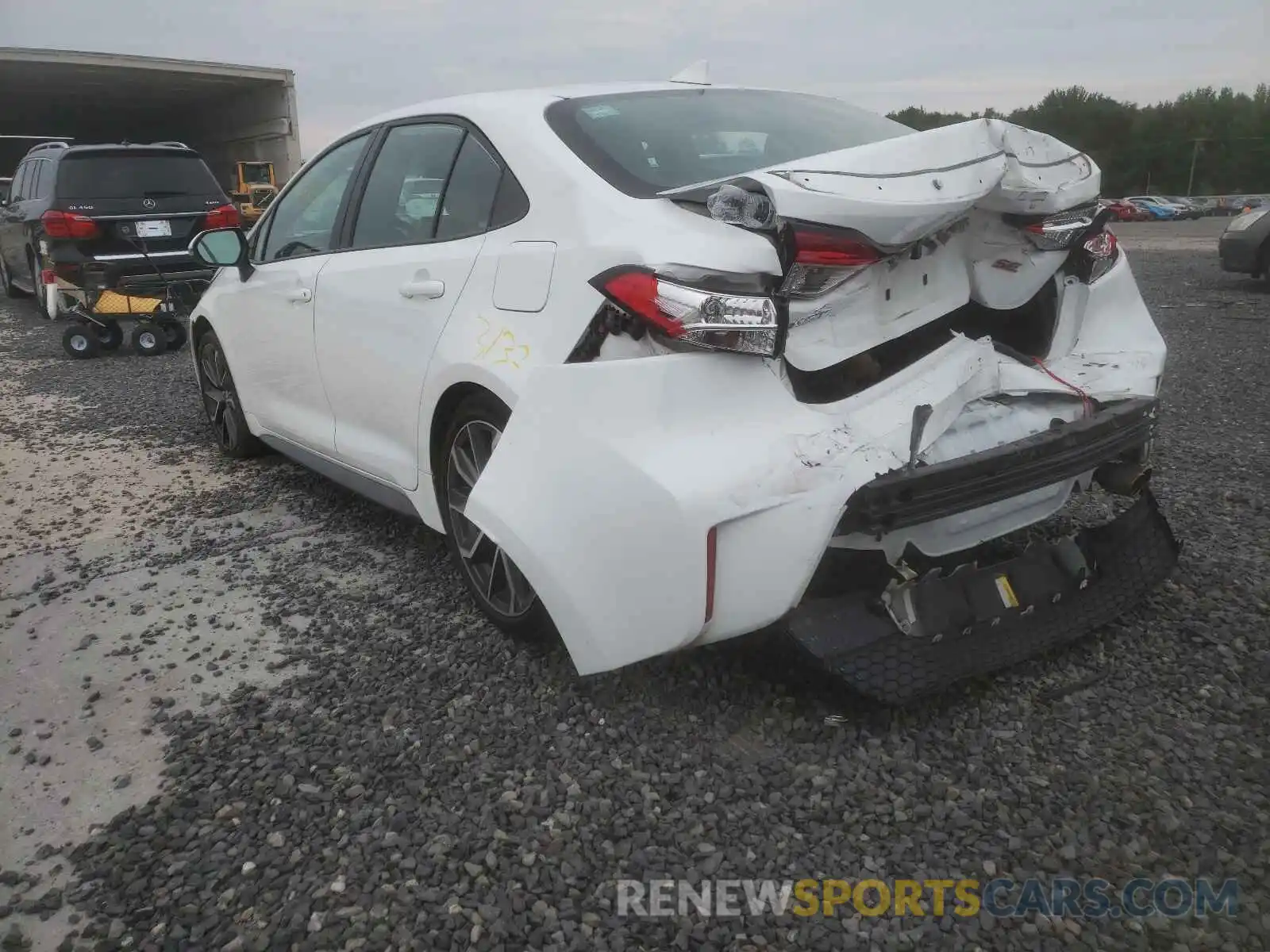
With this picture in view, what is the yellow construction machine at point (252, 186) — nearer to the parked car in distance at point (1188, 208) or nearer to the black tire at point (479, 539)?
the black tire at point (479, 539)

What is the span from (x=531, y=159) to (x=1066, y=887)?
7.33ft

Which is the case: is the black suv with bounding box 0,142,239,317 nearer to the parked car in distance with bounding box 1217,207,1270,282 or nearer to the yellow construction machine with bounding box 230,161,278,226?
the parked car in distance with bounding box 1217,207,1270,282

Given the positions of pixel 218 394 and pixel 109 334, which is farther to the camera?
pixel 109 334

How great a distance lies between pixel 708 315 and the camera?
2230 mm

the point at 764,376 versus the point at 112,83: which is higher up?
the point at 112,83

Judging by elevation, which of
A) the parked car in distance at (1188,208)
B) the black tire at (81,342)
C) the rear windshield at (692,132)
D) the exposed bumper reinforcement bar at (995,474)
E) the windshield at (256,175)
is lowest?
the parked car in distance at (1188,208)

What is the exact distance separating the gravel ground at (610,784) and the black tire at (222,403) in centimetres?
169

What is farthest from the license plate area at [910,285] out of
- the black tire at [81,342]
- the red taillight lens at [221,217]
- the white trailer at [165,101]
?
the white trailer at [165,101]

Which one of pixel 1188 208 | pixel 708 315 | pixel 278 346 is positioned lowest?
pixel 1188 208

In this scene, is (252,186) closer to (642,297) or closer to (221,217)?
(221,217)

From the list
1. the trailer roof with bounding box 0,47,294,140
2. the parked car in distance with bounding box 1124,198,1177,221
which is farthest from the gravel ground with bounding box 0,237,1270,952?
the parked car in distance with bounding box 1124,198,1177,221

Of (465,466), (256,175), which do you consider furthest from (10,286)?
(256,175)

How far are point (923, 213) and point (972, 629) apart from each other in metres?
A: 1.03

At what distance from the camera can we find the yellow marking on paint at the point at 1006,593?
251 cm
